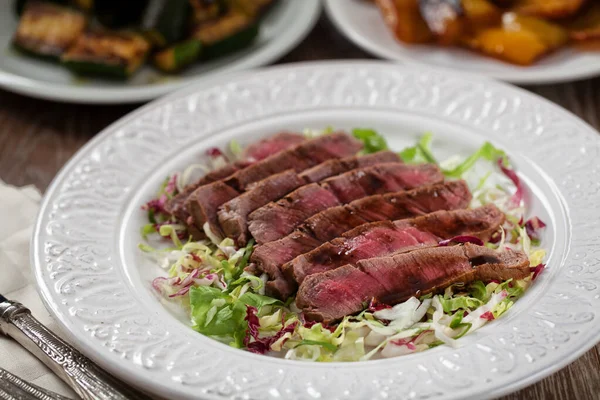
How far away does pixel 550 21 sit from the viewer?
6000mm

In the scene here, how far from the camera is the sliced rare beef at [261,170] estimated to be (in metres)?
4.12

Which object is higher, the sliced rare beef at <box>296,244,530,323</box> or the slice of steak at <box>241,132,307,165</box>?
the sliced rare beef at <box>296,244,530,323</box>

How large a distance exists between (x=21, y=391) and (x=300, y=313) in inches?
50.9

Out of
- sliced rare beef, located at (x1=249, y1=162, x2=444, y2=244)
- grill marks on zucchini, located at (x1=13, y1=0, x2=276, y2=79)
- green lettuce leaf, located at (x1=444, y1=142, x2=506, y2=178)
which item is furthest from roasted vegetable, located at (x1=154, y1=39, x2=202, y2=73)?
green lettuce leaf, located at (x1=444, y1=142, x2=506, y2=178)

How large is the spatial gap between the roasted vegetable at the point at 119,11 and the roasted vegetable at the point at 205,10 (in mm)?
431

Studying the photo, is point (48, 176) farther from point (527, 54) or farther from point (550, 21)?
point (550, 21)

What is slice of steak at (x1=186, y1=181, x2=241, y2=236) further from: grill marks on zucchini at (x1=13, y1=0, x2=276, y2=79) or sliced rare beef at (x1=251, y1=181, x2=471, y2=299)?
grill marks on zucchini at (x1=13, y1=0, x2=276, y2=79)

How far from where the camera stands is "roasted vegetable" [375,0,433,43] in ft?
20.0

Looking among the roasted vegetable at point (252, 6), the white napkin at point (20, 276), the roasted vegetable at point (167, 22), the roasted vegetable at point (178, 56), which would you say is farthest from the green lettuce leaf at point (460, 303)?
the roasted vegetable at point (252, 6)

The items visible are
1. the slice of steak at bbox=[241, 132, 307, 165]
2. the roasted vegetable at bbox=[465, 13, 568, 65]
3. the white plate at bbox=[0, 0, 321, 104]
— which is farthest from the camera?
the roasted vegetable at bbox=[465, 13, 568, 65]

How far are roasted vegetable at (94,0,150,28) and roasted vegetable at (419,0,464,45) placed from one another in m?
2.41

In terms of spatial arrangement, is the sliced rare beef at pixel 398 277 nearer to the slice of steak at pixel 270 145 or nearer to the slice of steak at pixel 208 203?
the slice of steak at pixel 208 203

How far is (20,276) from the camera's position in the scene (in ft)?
13.6

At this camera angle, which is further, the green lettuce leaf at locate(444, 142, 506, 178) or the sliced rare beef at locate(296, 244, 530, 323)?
the green lettuce leaf at locate(444, 142, 506, 178)
